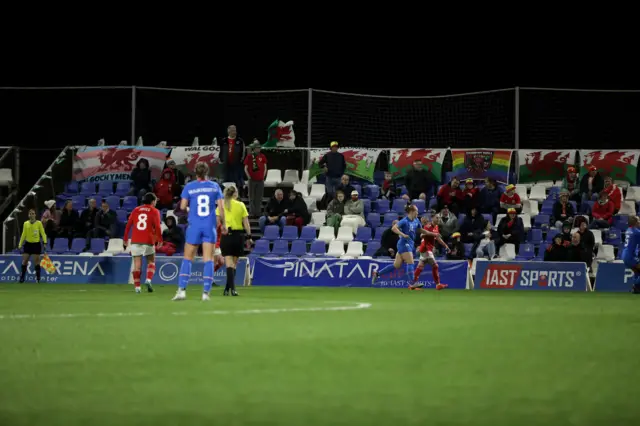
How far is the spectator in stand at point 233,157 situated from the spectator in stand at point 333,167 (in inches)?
96.9

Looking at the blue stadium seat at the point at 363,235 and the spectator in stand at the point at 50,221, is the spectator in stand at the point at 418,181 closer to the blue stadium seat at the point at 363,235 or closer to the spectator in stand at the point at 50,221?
the blue stadium seat at the point at 363,235

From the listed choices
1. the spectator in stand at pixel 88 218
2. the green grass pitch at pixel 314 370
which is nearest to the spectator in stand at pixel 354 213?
the spectator in stand at pixel 88 218

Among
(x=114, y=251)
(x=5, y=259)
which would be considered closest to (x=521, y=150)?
(x=114, y=251)

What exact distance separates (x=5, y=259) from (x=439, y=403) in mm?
24356

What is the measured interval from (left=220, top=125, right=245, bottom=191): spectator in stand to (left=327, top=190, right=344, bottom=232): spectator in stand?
2945 mm

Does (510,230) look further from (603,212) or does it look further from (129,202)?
(129,202)

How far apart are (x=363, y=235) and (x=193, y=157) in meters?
6.49

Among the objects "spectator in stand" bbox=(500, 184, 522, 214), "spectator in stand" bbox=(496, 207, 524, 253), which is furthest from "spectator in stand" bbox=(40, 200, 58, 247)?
"spectator in stand" bbox=(500, 184, 522, 214)

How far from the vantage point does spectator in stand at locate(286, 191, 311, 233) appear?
2992 centimetres

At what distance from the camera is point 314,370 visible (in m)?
7.41

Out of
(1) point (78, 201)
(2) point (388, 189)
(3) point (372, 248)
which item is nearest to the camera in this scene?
(3) point (372, 248)

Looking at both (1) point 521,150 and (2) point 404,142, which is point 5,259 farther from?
(1) point 521,150

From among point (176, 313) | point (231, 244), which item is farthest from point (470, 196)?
point (176, 313)

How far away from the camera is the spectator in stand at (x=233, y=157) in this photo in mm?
29828
